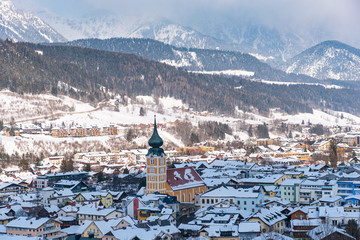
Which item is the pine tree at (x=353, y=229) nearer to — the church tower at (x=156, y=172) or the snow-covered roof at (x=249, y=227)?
the snow-covered roof at (x=249, y=227)

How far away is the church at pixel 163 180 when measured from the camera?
82.2 meters

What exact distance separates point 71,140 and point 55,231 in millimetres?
83132

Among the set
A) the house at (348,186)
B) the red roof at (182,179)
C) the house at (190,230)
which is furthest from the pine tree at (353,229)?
the red roof at (182,179)

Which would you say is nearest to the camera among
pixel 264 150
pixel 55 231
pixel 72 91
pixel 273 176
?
pixel 55 231

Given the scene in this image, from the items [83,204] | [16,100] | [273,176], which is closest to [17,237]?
[83,204]

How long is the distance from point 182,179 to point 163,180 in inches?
131

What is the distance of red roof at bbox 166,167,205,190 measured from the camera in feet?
274

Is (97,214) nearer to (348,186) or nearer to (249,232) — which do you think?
(249,232)

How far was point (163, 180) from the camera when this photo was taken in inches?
3253

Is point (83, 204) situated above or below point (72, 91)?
below

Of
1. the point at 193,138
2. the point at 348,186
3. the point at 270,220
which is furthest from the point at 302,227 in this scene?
the point at 193,138

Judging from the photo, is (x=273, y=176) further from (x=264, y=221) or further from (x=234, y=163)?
(x=264, y=221)

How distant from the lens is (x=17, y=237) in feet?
209

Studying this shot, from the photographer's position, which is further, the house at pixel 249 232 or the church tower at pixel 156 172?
the church tower at pixel 156 172
